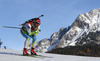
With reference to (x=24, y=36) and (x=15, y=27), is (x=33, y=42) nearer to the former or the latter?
(x=24, y=36)

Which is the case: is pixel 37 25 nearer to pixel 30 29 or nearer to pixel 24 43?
pixel 30 29

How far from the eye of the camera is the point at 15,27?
952cm

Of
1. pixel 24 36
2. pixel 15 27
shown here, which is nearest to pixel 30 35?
pixel 24 36

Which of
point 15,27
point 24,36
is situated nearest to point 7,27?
point 15,27

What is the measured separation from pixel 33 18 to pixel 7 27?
5.84ft

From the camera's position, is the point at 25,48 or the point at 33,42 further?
the point at 33,42

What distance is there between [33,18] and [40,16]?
482 mm

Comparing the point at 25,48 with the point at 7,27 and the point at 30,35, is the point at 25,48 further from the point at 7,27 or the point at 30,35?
the point at 7,27

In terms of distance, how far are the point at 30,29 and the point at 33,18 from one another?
0.74 m

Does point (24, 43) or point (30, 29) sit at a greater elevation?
point (30, 29)

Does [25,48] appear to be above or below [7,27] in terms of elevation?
below

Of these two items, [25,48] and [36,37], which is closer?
[25,48]

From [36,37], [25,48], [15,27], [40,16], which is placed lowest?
[25,48]

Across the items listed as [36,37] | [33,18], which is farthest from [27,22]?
[36,37]
